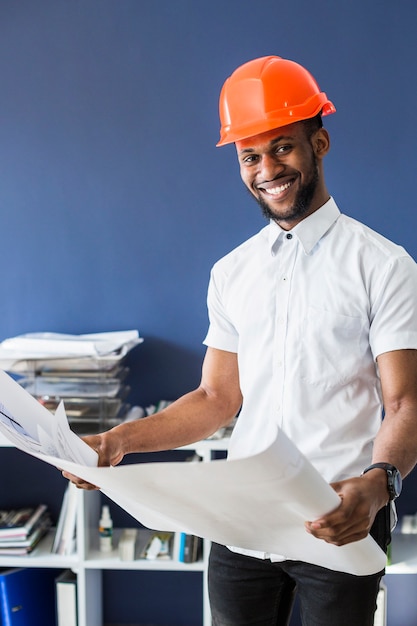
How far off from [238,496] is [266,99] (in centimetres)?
84

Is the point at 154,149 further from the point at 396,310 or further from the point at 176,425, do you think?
the point at 396,310

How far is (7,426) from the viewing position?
1186 mm

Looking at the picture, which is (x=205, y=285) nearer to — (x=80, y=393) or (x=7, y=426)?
(x=80, y=393)

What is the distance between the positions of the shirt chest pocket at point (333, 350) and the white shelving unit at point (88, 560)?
1.08 m

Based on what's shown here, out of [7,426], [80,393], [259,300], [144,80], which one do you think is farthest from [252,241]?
[144,80]

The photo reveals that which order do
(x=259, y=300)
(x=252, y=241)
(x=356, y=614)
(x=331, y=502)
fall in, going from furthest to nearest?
(x=252, y=241) → (x=259, y=300) → (x=356, y=614) → (x=331, y=502)

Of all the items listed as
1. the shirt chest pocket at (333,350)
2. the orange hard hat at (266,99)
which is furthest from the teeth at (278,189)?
the shirt chest pocket at (333,350)

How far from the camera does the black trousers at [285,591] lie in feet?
4.87

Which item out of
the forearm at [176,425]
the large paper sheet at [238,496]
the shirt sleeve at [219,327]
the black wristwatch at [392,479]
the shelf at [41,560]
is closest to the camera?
the large paper sheet at [238,496]

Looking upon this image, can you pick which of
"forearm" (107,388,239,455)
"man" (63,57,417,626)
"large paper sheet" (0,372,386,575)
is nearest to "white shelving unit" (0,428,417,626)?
"forearm" (107,388,239,455)

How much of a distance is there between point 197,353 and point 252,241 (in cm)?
116

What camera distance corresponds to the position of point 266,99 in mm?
1597

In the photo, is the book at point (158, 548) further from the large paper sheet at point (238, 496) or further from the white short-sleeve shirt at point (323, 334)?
the large paper sheet at point (238, 496)

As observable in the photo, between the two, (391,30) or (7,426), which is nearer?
(7,426)
